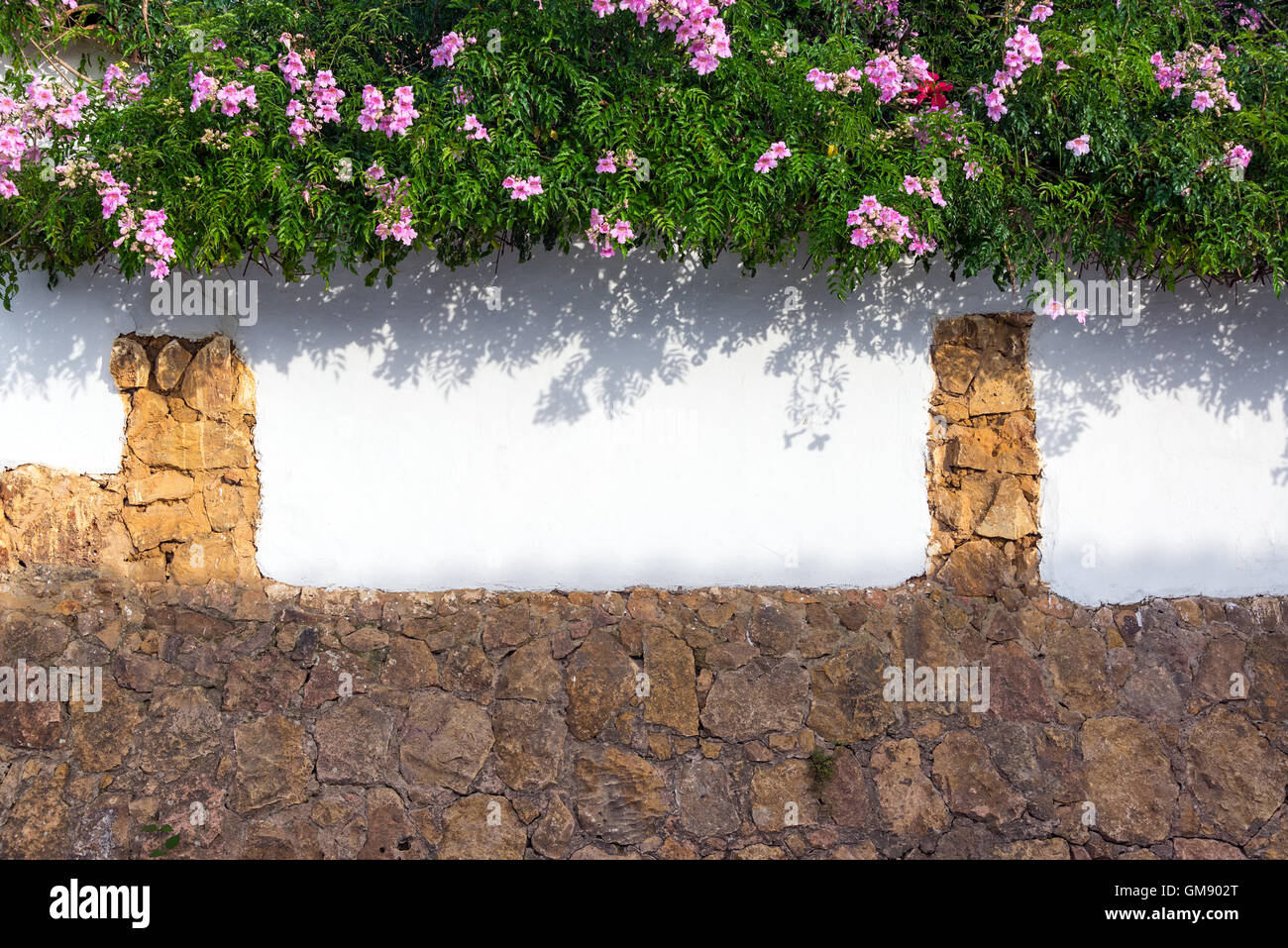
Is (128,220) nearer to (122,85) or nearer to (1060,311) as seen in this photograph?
(122,85)

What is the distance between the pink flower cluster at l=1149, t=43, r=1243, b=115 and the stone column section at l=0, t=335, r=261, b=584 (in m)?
4.45

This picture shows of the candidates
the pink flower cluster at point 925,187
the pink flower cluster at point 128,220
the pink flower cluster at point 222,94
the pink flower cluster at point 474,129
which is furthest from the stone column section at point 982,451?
the pink flower cluster at point 128,220

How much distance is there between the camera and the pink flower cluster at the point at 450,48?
445 cm

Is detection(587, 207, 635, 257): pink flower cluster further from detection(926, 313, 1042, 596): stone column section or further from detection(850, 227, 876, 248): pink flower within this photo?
detection(926, 313, 1042, 596): stone column section

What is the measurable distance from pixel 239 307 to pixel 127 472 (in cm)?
95

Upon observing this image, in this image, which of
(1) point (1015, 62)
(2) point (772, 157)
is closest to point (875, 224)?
(2) point (772, 157)

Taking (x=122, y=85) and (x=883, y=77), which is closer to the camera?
(x=883, y=77)

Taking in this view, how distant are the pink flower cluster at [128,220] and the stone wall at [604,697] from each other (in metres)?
0.64

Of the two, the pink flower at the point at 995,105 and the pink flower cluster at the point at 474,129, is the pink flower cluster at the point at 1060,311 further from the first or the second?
the pink flower cluster at the point at 474,129

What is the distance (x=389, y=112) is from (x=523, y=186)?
69cm

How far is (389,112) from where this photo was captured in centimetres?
444

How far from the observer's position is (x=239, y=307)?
16.2ft

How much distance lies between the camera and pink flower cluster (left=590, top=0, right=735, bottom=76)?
4238mm

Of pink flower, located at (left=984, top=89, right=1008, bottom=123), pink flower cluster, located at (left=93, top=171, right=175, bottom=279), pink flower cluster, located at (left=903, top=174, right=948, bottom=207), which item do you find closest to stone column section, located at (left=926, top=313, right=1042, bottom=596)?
pink flower cluster, located at (left=903, top=174, right=948, bottom=207)
